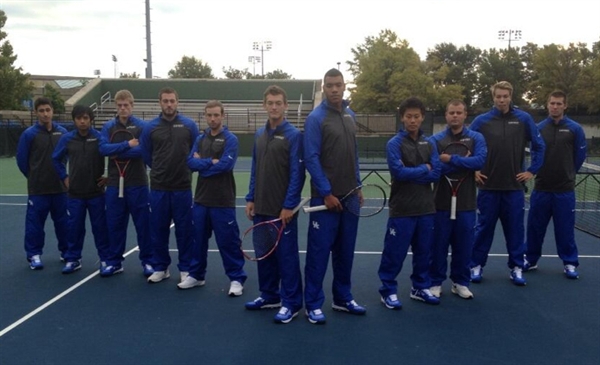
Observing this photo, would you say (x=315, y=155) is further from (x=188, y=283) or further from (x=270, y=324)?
(x=188, y=283)

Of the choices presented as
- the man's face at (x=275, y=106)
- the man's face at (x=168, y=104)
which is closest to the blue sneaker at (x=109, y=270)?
the man's face at (x=168, y=104)

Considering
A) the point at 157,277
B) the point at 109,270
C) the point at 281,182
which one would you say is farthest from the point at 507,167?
the point at 109,270

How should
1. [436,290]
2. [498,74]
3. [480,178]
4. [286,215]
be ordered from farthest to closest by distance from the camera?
1. [498,74]
2. [480,178]
3. [436,290]
4. [286,215]

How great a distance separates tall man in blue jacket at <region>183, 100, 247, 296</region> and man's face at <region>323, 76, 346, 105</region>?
1.23m

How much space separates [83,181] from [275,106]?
8.93ft

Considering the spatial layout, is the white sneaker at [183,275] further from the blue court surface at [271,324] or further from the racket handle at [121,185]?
the racket handle at [121,185]

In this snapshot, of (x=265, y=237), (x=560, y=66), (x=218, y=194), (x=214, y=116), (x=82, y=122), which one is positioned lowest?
(x=265, y=237)

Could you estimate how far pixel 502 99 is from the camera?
6027 mm

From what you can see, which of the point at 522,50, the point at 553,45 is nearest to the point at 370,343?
the point at 553,45

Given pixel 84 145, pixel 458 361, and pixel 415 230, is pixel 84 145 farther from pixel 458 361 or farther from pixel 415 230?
pixel 458 361

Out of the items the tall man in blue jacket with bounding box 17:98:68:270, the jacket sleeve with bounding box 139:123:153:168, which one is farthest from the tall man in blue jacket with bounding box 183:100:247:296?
the tall man in blue jacket with bounding box 17:98:68:270

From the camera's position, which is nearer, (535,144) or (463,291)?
(463,291)

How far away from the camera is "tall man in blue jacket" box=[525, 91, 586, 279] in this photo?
6.59m

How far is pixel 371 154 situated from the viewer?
2753 cm
